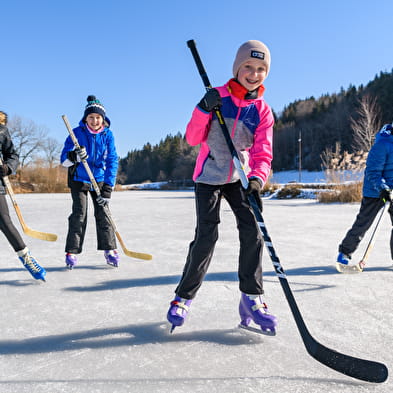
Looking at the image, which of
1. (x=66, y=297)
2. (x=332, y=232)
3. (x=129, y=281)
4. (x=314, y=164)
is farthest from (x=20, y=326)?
(x=314, y=164)

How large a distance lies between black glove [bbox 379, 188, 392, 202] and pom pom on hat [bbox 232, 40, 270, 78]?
1663 millimetres

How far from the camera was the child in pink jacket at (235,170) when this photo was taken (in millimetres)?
1667

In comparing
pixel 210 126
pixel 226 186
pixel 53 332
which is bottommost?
pixel 53 332

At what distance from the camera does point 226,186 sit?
1.80 m

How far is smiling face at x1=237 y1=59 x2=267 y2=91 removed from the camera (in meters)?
1.67

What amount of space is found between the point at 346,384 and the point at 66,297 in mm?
1713

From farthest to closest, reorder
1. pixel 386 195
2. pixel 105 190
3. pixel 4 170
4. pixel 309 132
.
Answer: pixel 309 132 → pixel 105 190 → pixel 386 195 → pixel 4 170

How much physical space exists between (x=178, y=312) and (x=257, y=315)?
40 centimetres

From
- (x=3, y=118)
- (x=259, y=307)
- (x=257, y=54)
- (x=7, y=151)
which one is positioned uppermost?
(x=257, y=54)

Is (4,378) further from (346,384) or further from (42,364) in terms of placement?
(346,384)

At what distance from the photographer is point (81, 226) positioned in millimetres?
2957

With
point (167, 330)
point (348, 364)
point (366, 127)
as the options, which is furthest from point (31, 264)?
point (366, 127)

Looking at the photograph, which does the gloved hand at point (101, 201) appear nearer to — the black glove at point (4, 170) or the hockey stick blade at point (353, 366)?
the black glove at point (4, 170)

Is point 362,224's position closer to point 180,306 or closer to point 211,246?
point 211,246
